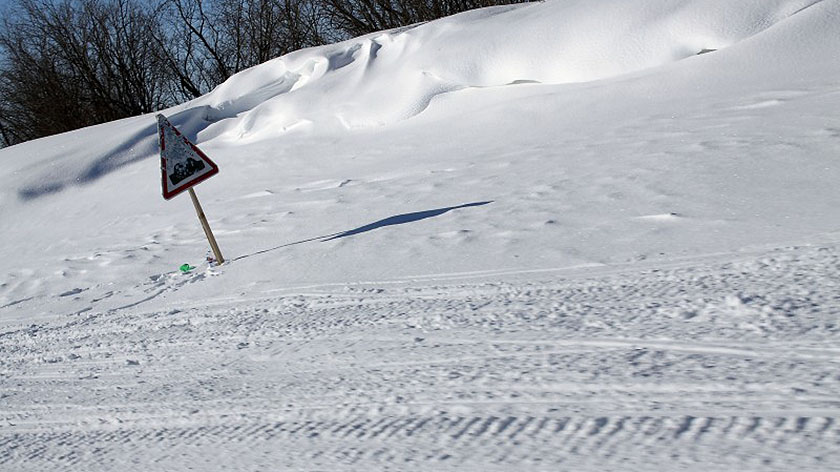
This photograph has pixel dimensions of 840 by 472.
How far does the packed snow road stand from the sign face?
2039 mm

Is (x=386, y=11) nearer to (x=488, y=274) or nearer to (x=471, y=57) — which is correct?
(x=471, y=57)

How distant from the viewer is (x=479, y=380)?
3229 mm

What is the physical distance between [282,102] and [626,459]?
12.0 m

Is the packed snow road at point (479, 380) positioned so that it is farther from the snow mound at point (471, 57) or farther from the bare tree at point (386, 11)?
the bare tree at point (386, 11)

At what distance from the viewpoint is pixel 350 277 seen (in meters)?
5.57

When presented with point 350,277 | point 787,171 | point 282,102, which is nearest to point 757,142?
point 787,171

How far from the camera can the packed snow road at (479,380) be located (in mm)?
2531

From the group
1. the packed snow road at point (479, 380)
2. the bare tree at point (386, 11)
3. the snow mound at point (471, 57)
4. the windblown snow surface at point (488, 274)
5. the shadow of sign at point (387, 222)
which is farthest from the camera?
the bare tree at point (386, 11)

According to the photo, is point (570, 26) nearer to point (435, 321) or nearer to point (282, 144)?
point (282, 144)

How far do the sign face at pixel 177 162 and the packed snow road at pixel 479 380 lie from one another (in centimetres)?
204

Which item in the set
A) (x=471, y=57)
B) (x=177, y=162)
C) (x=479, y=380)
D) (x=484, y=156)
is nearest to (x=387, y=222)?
(x=177, y=162)

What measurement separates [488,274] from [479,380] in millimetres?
1773

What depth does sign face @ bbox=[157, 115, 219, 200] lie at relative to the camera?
6906 mm

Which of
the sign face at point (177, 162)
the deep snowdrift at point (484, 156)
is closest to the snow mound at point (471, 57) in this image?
the deep snowdrift at point (484, 156)
